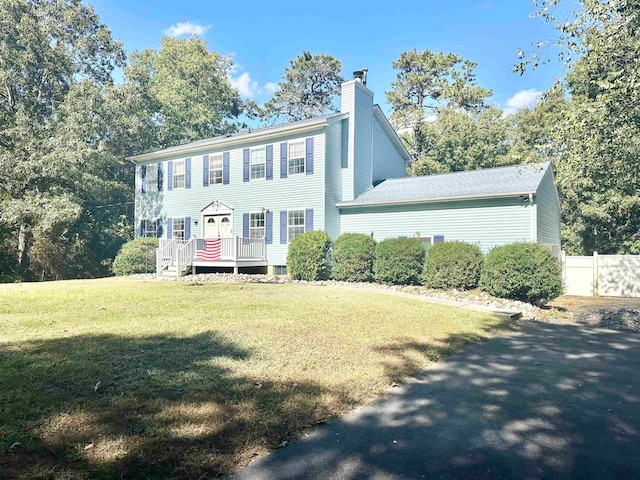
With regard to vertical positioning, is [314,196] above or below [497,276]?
above

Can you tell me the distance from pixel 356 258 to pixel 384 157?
7.84 meters

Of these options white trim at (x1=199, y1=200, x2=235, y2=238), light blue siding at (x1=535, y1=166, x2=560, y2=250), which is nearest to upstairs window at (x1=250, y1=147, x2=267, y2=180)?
white trim at (x1=199, y1=200, x2=235, y2=238)

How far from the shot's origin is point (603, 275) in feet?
49.3

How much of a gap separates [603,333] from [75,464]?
327 inches

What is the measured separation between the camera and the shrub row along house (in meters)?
14.2

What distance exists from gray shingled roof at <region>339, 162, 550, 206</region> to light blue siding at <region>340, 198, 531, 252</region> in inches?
13.5

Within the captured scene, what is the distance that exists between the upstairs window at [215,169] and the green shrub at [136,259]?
14.5ft

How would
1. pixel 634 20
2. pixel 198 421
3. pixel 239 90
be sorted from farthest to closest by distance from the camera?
pixel 239 90 < pixel 634 20 < pixel 198 421

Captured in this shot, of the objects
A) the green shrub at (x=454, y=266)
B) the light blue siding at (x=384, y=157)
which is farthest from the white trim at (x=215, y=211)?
the green shrub at (x=454, y=266)

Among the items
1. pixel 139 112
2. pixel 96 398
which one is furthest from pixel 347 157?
pixel 139 112

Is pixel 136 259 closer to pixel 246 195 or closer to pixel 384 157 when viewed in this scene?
pixel 246 195

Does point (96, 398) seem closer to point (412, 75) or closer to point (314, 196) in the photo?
point (314, 196)

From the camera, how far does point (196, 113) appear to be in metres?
31.6

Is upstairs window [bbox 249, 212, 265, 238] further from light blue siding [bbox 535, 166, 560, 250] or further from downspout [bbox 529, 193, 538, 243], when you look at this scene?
light blue siding [bbox 535, 166, 560, 250]
